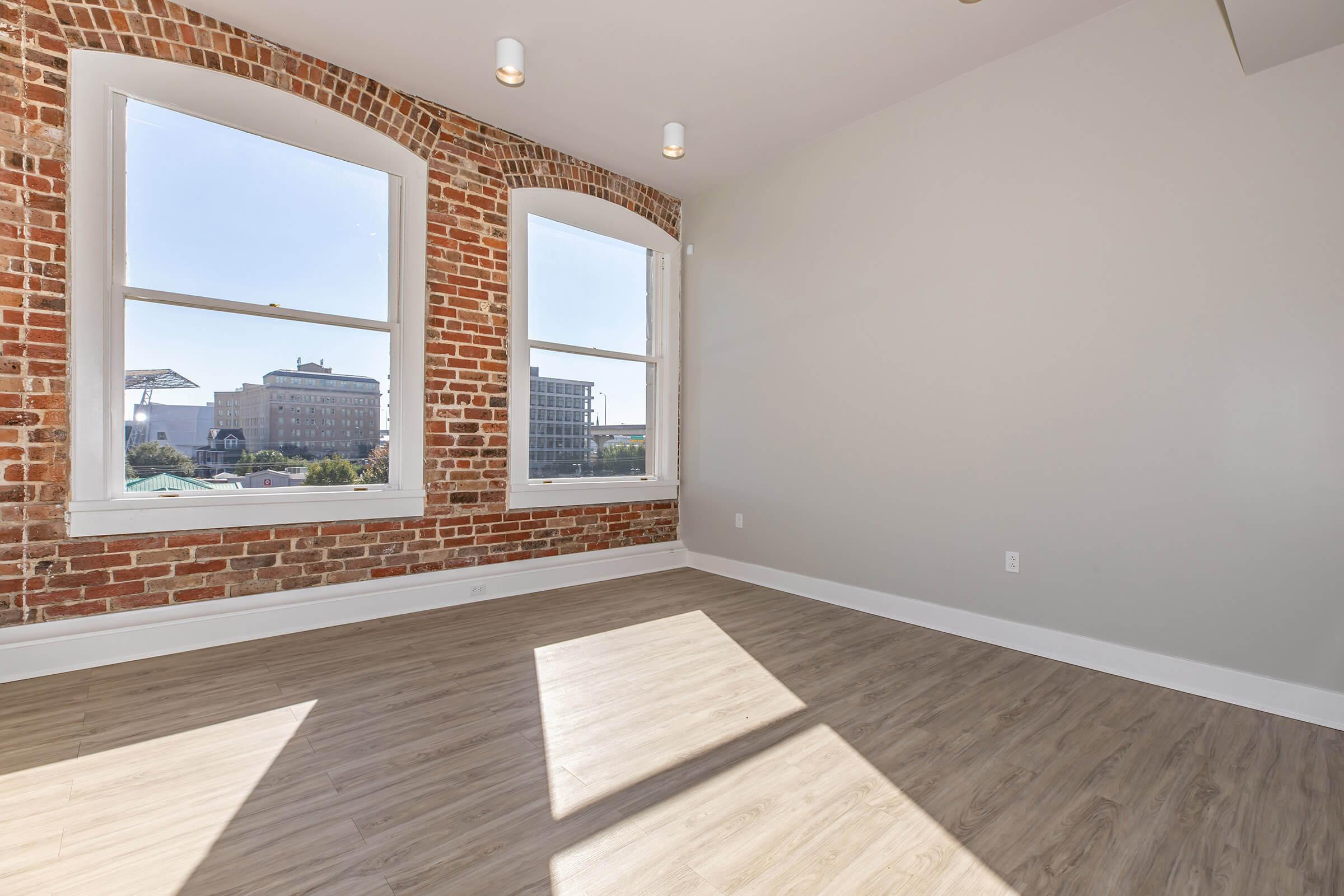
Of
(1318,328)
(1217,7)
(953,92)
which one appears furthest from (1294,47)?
(953,92)

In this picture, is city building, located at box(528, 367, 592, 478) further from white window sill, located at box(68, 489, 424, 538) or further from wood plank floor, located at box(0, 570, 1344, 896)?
Answer: wood plank floor, located at box(0, 570, 1344, 896)

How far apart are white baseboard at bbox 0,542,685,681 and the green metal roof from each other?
0.57 meters

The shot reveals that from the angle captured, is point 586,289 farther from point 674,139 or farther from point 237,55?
point 237,55

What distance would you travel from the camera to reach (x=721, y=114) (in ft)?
12.7

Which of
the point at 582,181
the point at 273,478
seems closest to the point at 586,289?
the point at 582,181

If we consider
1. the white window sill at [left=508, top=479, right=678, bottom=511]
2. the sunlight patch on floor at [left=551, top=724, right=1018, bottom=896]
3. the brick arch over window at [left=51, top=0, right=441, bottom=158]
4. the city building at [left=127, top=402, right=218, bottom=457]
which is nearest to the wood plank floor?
the sunlight patch on floor at [left=551, top=724, right=1018, bottom=896]

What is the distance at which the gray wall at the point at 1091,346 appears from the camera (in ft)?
8.13

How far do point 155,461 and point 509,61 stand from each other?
2666 mm

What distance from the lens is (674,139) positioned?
3955 mm

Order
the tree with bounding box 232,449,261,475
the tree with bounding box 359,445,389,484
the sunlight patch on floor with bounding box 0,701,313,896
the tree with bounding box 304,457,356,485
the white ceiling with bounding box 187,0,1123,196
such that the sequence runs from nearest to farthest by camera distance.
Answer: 1. the sunlight patch on floor with bounding box 0,701,313,896
2. the white ceiling with bounding box 187,0,1123,196
3. the tree with bounding box 232,449,261,475
4. the tree with bounding box 304,457,356,485
5. the tree with bounding box 359,445,389,484

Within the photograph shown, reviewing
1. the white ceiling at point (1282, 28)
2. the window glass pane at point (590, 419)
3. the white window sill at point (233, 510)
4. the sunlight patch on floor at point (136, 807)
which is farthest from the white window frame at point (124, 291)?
the white ceiling at point (1282, 28)

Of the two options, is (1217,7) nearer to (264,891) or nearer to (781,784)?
(781,784)

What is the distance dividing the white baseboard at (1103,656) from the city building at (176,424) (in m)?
3.63

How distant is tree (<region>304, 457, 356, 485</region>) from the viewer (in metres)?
3.47
